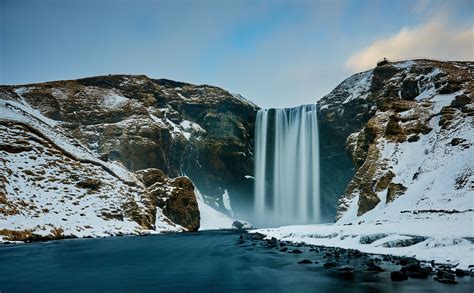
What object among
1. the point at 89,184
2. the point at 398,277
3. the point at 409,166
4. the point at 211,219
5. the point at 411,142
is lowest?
the point at 211,219

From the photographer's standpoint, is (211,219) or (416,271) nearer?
(416,271)

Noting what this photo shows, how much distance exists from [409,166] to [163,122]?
72.2 metres

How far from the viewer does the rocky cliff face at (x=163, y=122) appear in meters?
101

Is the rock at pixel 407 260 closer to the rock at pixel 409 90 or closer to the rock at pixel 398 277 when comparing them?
the rock at pixel 398 277

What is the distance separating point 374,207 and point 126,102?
8025cm

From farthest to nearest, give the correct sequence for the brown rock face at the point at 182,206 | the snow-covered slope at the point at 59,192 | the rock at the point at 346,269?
the brown rock face at the point at 182,206 < the snow-covered slope at the point at 59,192 < the rock at the point at 346,269

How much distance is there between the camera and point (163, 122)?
11219 cm

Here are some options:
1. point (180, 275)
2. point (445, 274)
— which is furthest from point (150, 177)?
point (445, 274)

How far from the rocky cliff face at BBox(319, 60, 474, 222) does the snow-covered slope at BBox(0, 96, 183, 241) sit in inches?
1491

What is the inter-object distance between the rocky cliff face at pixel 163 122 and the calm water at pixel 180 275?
68897 millimetres

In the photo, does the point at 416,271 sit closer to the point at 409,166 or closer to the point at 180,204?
the point at 409,166

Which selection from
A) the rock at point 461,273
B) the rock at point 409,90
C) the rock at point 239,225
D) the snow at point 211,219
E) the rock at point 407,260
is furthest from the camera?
the rock at point 239,225

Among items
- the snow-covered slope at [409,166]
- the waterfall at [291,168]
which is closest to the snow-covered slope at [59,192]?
the snow-covered slope at [409,166]

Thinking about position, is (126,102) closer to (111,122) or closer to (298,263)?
(111,122)
